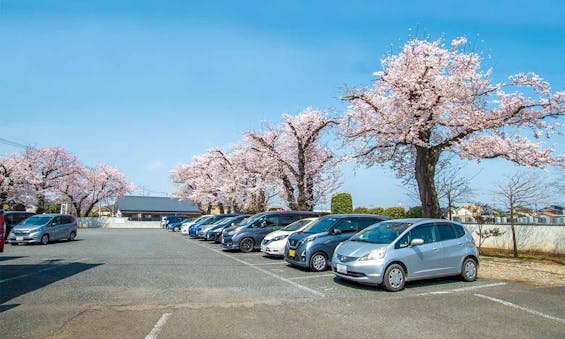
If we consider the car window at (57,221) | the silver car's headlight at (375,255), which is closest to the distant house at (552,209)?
the silver car's headlight at (375,255)

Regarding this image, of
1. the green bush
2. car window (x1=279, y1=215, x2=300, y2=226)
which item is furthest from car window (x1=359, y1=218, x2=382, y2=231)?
the green bush

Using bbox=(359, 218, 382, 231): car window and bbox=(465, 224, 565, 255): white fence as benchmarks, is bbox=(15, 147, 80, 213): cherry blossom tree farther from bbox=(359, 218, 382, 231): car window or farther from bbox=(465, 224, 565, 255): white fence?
bbox=(465, 224, 565, 255): white fence

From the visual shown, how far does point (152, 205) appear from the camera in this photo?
75062mm

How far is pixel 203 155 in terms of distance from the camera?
50188 millimetres

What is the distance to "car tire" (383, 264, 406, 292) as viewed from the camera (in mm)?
8266

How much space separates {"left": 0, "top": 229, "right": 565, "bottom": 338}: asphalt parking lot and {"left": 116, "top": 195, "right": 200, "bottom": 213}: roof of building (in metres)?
63.2

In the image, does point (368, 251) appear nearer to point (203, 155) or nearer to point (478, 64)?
point (478, 64)

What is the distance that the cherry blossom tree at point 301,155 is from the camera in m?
24.8

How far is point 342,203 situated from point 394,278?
20917mm

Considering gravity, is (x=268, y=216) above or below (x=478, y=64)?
below

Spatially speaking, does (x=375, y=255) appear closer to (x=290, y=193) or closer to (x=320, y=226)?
(x=320, y=226)

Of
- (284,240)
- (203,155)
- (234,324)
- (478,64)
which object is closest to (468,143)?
(478,64)

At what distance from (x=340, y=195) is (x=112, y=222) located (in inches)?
1542

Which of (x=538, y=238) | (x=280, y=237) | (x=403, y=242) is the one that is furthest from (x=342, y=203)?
(x=403, y=242)
